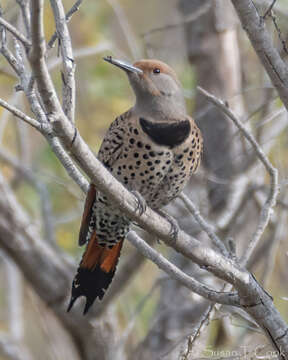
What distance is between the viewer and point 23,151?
5387mm

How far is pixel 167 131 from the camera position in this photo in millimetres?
3418

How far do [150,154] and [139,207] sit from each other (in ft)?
2.68

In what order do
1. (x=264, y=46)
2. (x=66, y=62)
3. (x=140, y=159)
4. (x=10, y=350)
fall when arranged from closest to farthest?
(x=66, y=62) → (x=264, y=46) → (x=140, y=159) → (x=10, y=350)

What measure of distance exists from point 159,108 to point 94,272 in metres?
0.93

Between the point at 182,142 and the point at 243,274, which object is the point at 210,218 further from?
the point at 243,274

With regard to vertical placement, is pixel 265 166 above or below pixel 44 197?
above

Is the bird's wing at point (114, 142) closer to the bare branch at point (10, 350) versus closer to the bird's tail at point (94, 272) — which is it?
the bird's tail at point (94, 272)

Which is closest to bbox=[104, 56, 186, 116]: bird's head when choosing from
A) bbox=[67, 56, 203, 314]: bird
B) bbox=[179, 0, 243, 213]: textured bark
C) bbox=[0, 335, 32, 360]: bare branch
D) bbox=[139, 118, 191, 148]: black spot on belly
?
bbox=[67, 56, 203, 314]: bird

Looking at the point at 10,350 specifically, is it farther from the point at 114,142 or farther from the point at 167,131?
the point at 167,131

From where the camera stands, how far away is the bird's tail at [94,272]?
3648 millimetres

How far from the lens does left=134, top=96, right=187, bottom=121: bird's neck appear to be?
353 centimetres

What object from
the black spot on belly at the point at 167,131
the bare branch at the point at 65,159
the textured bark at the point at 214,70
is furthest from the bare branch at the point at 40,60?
the textured bark at the point at 214,70

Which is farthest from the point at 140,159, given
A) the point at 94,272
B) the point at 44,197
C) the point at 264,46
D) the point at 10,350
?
the point at 10,350

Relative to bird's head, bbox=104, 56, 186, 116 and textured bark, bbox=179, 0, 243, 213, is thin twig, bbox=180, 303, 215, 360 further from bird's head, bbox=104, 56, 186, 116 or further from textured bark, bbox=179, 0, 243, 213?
textured bark, bbox=179, 0, 243, 213
